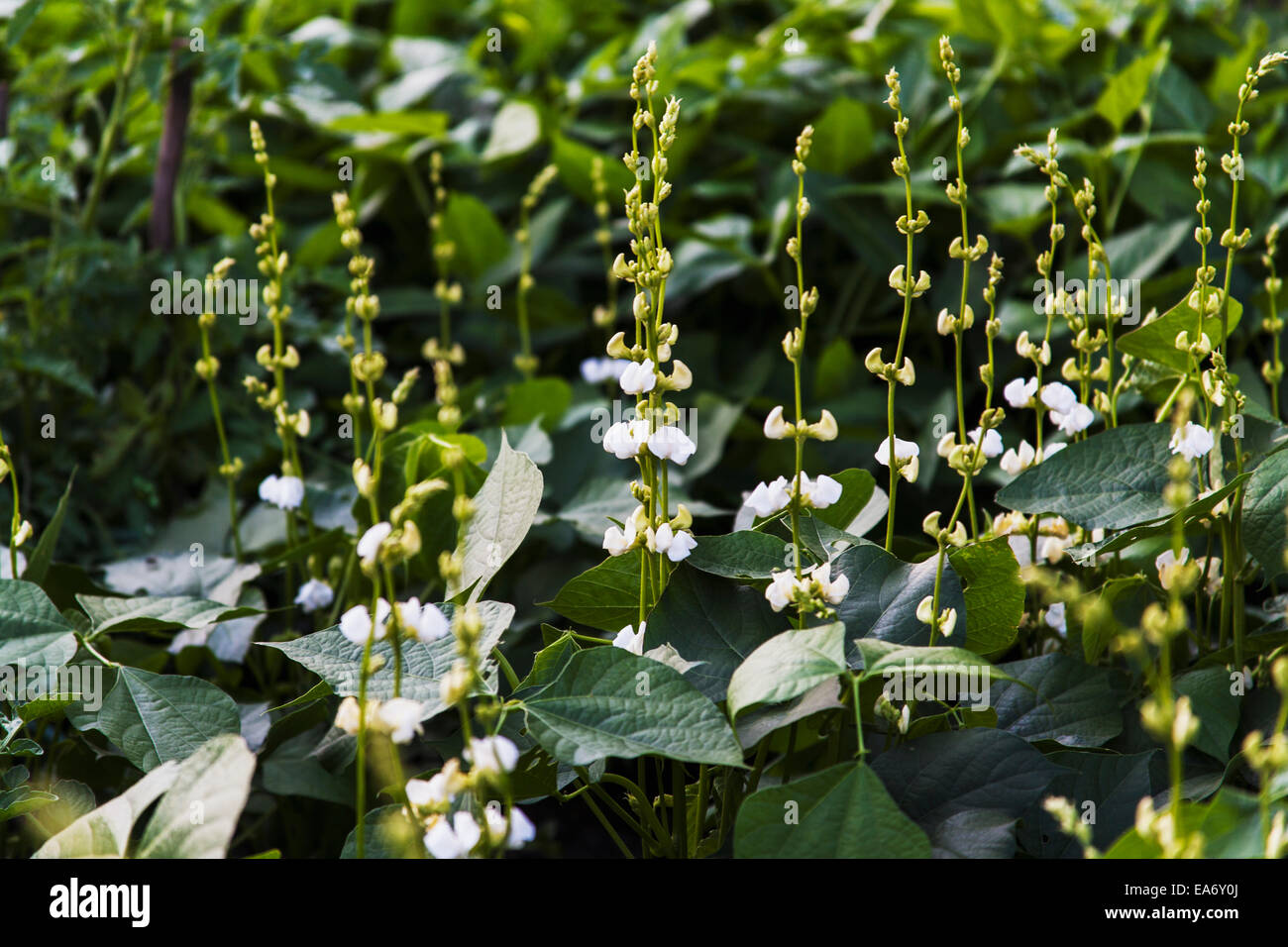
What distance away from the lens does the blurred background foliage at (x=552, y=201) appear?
4.26 feet

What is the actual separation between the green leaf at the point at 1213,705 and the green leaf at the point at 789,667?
10.9 inches

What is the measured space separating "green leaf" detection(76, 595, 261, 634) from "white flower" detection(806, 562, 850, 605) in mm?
432

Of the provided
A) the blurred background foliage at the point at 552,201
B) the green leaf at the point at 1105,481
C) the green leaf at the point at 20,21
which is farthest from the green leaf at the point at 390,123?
the green leaf at the point at 1105,481

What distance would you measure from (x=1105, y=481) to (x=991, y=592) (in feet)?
0.40

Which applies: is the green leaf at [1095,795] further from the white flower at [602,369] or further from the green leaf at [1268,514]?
the white flower at [602,369]

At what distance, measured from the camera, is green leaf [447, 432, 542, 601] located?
2.39ft

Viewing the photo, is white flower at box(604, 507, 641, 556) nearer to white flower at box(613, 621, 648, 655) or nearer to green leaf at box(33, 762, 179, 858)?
white flower at box(613, 621, 648, 655)

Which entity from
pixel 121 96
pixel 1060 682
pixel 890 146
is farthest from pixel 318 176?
pixel 1060 682

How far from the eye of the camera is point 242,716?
85cm

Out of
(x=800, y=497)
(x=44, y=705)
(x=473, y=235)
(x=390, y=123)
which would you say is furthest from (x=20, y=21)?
(x=800, y=497)

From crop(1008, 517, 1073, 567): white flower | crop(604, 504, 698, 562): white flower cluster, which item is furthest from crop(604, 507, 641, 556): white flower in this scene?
crop(1008, 517, 1073, 567): white flower

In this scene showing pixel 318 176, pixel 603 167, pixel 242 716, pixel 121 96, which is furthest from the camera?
pixel 318 176
